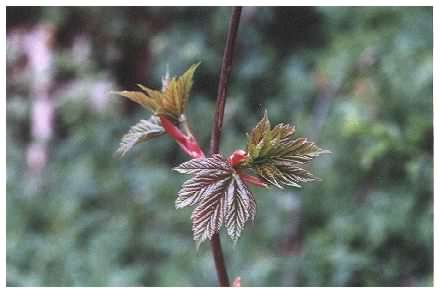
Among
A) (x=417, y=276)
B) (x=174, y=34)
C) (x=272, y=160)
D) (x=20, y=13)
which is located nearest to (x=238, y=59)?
(x=174, y=34)

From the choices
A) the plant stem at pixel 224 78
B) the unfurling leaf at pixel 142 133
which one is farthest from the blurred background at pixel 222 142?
the plant stem at pixel 224 78

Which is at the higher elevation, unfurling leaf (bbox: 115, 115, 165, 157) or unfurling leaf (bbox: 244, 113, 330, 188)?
unfurling leaf (bbox: 115, 115, 165, 157)

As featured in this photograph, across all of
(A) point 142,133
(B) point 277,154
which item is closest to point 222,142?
(A) point 142,133

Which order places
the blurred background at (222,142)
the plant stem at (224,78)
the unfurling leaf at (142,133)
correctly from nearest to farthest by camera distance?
the plant stem at (224,78), the unfurling leaf at (142,133), the blurred background at (222,142)

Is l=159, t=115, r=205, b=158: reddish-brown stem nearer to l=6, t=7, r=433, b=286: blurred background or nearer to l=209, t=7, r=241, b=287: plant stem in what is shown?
l=209, t=7, r=241, b=287: plant stem

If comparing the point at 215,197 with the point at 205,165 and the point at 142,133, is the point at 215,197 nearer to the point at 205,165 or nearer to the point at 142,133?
the point at 205,165

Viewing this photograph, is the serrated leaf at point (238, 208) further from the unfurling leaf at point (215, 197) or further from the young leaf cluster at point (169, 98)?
the young leaf cluster at point (169, 98)

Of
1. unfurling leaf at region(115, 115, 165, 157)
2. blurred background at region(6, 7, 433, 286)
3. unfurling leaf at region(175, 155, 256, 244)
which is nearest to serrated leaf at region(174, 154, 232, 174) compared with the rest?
unfurling leaf at region(175, 155, 256, 244)
